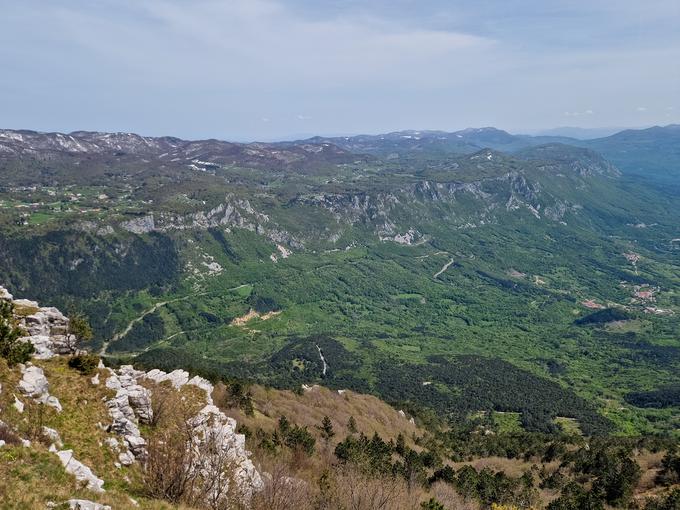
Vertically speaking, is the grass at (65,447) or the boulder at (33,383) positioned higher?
the boulder at (33,383)

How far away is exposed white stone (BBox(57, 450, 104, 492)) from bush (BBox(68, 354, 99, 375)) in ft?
38.9

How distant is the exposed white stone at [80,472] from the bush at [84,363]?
11842mm

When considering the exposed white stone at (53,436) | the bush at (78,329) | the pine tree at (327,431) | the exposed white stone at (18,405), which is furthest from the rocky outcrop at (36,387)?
the pine tree at (327,431)

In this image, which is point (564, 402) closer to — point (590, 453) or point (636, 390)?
point (636, 390)

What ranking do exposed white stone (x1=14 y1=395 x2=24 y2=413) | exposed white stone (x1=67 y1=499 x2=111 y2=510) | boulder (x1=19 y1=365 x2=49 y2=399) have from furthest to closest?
1. boulder (x1=19 y1=365 x2=49 y2=399)
2. exposed white stone (x1=14 y1=395 x2=24 y2=413)
3. exposed white stone (x1=67 y1=499 x2=111 y2=510)

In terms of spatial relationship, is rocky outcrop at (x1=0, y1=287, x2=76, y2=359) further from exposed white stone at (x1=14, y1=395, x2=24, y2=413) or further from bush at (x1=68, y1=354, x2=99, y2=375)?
exposed white stone at (x1=14, y1=395, x2=24, y2=413)

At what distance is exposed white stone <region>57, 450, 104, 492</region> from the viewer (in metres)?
24.6

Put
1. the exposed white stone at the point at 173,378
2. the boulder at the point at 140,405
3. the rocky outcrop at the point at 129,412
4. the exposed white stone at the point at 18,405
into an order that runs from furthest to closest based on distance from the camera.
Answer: the exposed white stone at the point at 173,378 < the boulder at the point at 140,405 < the rocky outcrop at the point at 129,412 < the exposed white stone at the point at 18,405

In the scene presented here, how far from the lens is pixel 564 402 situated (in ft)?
566

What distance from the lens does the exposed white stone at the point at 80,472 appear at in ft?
80.8

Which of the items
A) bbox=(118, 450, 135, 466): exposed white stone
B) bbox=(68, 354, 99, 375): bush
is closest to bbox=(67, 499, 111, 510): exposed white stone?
bbox=(118, 450, 135, 466): exposed white stone

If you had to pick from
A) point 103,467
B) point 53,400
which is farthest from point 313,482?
point 53,400

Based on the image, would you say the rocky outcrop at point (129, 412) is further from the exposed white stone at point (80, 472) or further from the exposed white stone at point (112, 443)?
the exposed white stone at point (80, 472)

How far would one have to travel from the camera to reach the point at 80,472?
82.9ft
